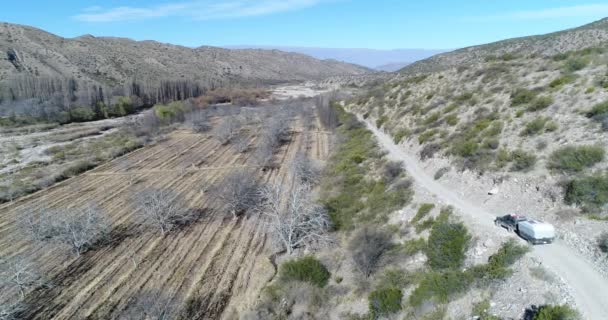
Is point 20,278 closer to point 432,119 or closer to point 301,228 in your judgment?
point 301,228

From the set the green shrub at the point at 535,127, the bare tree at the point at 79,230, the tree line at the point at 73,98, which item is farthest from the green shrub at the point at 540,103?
the tree line at the point at 73,98

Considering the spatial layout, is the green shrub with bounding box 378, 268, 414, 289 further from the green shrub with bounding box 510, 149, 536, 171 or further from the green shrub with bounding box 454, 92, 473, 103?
the green shrub with bounding box 454, 92, 473, 103

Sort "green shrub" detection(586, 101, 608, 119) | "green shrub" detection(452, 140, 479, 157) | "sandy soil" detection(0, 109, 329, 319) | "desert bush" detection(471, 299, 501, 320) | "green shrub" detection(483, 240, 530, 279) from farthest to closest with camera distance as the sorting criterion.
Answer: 1. "green shrub" detection(452, 140, 479, 157)
2. "green shrub" detection(586, 101, 608, 119)
3. "sandy soil" detection(0, 109, 329, 319)
4. "green shrub" detection(483, 240, 530, 279)
5. "desert bush" detection(471, 299, 501, 320)

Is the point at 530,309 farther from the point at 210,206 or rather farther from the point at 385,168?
the point at 210,206

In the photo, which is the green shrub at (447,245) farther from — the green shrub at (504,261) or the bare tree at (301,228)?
the bare tree at (301,228)

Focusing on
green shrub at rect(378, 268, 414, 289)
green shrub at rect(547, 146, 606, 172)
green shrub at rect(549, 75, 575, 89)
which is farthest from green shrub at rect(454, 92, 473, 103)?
green shrub at rect(378, 268, 414, 289)

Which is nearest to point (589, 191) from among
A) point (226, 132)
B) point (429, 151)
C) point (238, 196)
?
point (429, 151)
